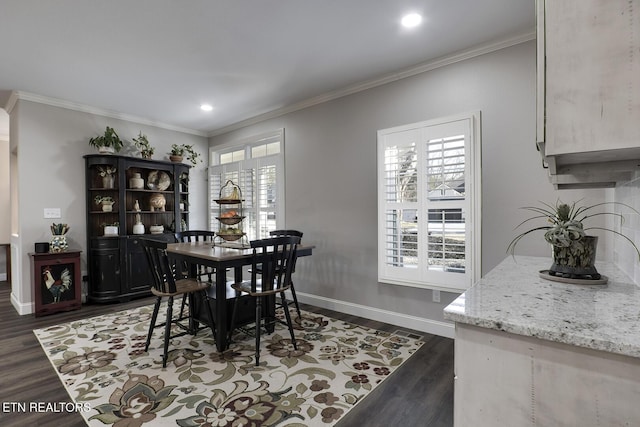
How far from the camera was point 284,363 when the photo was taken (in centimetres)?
249

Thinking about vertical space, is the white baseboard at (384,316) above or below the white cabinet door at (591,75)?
below

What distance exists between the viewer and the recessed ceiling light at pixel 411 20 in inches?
94.1

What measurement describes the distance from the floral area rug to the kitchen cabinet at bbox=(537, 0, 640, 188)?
1.84m

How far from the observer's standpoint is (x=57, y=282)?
12.7ft

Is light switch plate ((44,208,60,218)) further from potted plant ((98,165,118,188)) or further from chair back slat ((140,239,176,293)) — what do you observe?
chair back slat ((140,239,176,293))

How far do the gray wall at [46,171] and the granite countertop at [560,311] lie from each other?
16.5 ft

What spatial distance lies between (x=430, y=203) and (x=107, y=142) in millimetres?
4353

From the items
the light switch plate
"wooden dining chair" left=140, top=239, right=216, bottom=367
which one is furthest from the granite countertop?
the light switch plate

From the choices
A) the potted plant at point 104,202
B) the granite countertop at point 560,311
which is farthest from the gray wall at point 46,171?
the granite countertop at point 560,311

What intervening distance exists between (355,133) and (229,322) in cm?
248

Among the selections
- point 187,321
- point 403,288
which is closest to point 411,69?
point 403,288

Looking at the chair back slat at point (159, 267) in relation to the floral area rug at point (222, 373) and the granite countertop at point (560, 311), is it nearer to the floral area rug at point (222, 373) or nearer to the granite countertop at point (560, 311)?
the floral area rug at point (222, 373)

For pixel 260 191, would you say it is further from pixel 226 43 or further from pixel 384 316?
pixel 384 316

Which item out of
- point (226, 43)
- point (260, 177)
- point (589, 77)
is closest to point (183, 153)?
point (260, 177)
